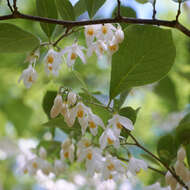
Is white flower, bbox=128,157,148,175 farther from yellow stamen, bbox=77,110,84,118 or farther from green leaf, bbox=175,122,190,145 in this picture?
yellow stamen, bbox=77,110,84,118

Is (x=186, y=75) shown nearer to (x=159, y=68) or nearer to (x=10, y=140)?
(x=159, y=68)

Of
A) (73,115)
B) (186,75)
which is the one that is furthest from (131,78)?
(186,75)

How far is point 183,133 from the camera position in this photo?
0.77 meters

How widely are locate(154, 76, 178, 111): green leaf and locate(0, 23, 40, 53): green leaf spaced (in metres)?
1.00

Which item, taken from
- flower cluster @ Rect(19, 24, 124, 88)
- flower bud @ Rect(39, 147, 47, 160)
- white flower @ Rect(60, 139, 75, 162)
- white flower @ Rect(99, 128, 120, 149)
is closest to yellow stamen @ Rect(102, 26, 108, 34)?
flower cluster @ Rect(19, 24, 124, 88)

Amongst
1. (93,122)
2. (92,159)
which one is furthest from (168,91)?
(93,122)

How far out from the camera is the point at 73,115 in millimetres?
710

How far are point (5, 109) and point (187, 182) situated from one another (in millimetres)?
1728

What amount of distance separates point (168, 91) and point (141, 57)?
988mm

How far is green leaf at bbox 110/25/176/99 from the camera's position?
672 millimetres

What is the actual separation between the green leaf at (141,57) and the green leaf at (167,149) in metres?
0.25

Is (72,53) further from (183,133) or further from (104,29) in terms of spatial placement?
(183,133)

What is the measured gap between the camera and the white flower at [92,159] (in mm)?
850

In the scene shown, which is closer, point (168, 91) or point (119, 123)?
point (119, 123)
